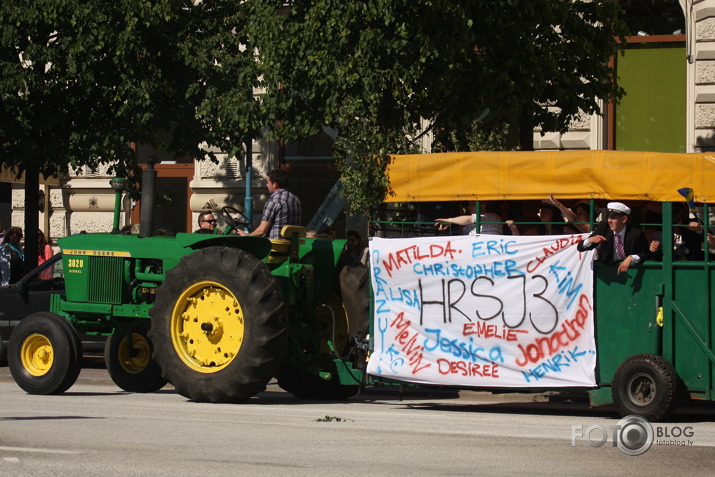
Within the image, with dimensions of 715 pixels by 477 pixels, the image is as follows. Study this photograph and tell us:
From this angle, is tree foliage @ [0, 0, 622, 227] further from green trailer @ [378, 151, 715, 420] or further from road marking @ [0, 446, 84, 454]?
road marking @ [0, 446, 84, 454]

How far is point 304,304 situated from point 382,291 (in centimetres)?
85

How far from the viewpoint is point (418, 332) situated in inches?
488

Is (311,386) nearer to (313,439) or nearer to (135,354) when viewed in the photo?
(135,354)

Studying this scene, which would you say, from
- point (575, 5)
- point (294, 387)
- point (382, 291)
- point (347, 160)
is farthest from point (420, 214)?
point (575, 5)

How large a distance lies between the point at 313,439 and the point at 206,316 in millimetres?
3166

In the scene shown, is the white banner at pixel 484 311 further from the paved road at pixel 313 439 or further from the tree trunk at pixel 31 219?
the tree trunk at pixel 31 219

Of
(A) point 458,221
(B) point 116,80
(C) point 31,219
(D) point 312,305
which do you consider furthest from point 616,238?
(C) point 31,219

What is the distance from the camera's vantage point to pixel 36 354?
44.6ft

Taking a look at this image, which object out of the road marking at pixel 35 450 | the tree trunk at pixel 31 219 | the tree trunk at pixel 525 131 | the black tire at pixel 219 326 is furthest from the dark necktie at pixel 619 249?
the tree trunk at pixel 31 219

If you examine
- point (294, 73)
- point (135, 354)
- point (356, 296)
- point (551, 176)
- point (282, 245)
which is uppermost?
point (294, 73)

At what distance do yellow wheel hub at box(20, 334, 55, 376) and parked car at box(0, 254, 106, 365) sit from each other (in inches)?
141

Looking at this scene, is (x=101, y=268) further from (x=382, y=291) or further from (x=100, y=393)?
(x=382, y=291)

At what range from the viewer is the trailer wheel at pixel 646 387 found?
36.5 feet

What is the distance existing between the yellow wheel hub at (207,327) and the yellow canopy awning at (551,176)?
1814 millimetres
